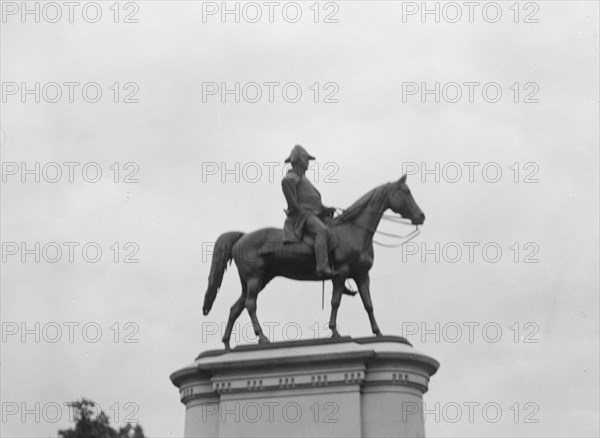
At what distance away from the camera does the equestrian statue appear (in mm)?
20938

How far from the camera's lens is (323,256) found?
20.6 meters

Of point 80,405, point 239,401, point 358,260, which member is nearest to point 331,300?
point 358,260

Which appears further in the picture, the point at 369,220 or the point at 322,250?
the point at 369,220

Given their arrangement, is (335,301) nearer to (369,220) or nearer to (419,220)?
(369,220)

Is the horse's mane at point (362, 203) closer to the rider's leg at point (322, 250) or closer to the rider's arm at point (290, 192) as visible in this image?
the rider's leg at point (322, 250)

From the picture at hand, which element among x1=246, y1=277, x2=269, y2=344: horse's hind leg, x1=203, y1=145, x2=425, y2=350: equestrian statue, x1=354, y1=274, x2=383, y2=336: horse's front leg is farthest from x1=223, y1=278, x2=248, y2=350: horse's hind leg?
x1=354, y1=274, x2=383, y2=336: horse's front leg

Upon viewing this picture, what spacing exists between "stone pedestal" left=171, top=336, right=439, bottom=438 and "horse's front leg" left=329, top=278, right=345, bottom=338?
0.30 meters

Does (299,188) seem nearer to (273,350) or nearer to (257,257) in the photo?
(257,257)

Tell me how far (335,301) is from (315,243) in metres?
1.17

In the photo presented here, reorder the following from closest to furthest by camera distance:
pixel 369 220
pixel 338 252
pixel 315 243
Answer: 1. pixel 315 243
2. pixel 338 252
3. pixel 369 220

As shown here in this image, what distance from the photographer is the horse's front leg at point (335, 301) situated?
20953mm

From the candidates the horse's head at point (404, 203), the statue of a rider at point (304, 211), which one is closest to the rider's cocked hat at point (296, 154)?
the statue of a rider at point (304, 211)

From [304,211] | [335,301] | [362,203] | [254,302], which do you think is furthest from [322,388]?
[362,203]

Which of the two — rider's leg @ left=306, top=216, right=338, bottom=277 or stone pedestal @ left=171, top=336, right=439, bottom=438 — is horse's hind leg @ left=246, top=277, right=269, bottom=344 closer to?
stone pedestal @ left=171, top=336, right=439, bottom=438
